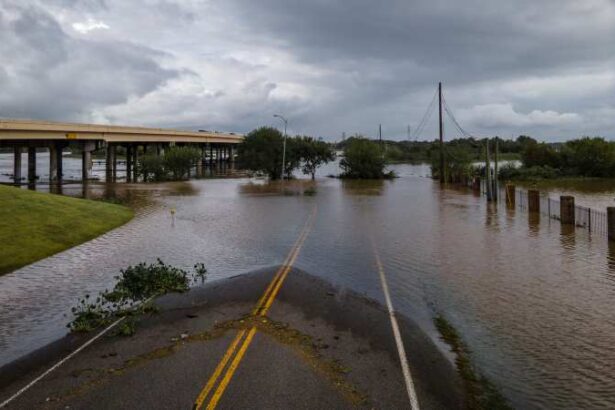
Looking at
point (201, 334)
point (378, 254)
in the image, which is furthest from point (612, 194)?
point (201, 334)

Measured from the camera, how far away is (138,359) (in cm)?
1007

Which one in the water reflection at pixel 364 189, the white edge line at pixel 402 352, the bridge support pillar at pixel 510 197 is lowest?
the white edge line at pixel 402 352

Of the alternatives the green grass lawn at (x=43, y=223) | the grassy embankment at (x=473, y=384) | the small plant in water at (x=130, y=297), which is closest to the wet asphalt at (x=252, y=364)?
the grassy embankment at (x=473, y=384)

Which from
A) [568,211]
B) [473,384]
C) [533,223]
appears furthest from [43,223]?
[568,211]

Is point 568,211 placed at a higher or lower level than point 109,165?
lower

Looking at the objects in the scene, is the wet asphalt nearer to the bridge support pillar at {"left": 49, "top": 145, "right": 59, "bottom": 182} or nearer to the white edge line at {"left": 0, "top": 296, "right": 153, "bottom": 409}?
the white edge line at {"left": 0, "top": 296, "right": 153, "bottom": 409}

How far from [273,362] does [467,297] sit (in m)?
7.46

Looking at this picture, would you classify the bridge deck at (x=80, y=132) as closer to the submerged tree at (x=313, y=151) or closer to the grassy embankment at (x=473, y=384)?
the submerged tree at (x=313, y=151)

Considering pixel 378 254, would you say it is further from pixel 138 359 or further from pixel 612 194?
pixel 612 194

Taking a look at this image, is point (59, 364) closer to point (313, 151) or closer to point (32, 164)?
point (313, 151)

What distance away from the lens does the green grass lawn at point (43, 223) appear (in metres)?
21.6

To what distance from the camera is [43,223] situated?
2667 cm

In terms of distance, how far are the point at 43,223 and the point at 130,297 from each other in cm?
1452

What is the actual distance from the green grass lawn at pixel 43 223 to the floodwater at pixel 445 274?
3.63 feet
